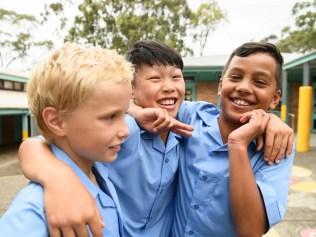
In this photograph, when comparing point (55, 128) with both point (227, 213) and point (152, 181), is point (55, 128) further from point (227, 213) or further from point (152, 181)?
point (227, 213)

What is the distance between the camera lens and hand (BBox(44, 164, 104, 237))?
2.91ft

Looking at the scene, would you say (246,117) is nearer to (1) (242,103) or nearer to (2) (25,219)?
(1) (242,103)

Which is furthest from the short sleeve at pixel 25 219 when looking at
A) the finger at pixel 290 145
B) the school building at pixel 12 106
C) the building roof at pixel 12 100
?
the building roof at pixel 12 100

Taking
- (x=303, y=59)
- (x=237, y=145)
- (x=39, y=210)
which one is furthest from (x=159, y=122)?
(x=303, y=59)

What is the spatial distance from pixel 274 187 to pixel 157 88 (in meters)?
0.67

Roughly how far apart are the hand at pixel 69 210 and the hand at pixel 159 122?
1.67 feet

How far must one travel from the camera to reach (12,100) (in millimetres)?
13945

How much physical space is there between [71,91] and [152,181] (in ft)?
1.98

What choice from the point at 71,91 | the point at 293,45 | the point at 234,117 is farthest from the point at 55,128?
the point at 293,45

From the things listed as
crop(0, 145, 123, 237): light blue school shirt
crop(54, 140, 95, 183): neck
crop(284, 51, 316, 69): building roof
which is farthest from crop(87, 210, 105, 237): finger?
crop(284, 51, 316, 69): building roof

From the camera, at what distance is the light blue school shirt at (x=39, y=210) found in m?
0.84

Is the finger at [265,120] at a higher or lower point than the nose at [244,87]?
lower

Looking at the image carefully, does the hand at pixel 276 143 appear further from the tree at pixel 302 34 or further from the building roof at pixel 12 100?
the tree at pixel 302 34

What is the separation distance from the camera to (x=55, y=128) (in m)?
1.06
